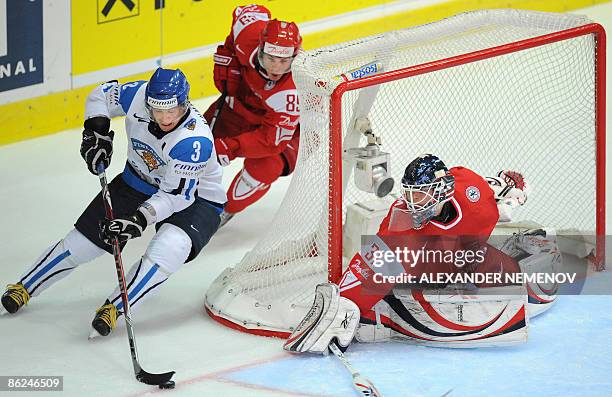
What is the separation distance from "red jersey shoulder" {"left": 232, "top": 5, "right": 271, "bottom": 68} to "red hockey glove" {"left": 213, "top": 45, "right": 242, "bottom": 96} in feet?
0.16

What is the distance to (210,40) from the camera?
721 cm

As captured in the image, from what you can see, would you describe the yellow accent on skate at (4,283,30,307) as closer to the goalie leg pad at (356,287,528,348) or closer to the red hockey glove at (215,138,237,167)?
the red hockey glove at (215,138,237,167)

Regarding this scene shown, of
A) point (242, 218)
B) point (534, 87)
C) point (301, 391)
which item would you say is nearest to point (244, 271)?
point (301, 391)

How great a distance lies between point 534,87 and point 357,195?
3.72ft

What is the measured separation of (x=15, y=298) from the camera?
4.78 meters

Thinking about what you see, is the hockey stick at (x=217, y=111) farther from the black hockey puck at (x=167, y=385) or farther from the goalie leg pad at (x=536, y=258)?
the black hockey puck at (x=167, y=385)

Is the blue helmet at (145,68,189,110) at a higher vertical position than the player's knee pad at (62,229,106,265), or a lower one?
higher

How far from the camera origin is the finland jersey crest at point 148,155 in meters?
4.75

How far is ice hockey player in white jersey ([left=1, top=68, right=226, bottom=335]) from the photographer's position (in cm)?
454

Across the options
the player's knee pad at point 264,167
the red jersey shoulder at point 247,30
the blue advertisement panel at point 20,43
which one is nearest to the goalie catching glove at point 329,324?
the player's knee pad at point 264,167

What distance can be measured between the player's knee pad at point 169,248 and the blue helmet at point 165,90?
0.44m

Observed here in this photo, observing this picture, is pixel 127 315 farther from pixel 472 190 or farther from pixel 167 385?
pixel 472 190

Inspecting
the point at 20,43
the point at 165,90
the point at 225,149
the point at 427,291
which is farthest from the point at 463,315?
the point at 20,43

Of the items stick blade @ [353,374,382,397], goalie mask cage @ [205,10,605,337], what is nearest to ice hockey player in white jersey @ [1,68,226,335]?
Answer: goalie mask cage @ [205,10,605,337]
